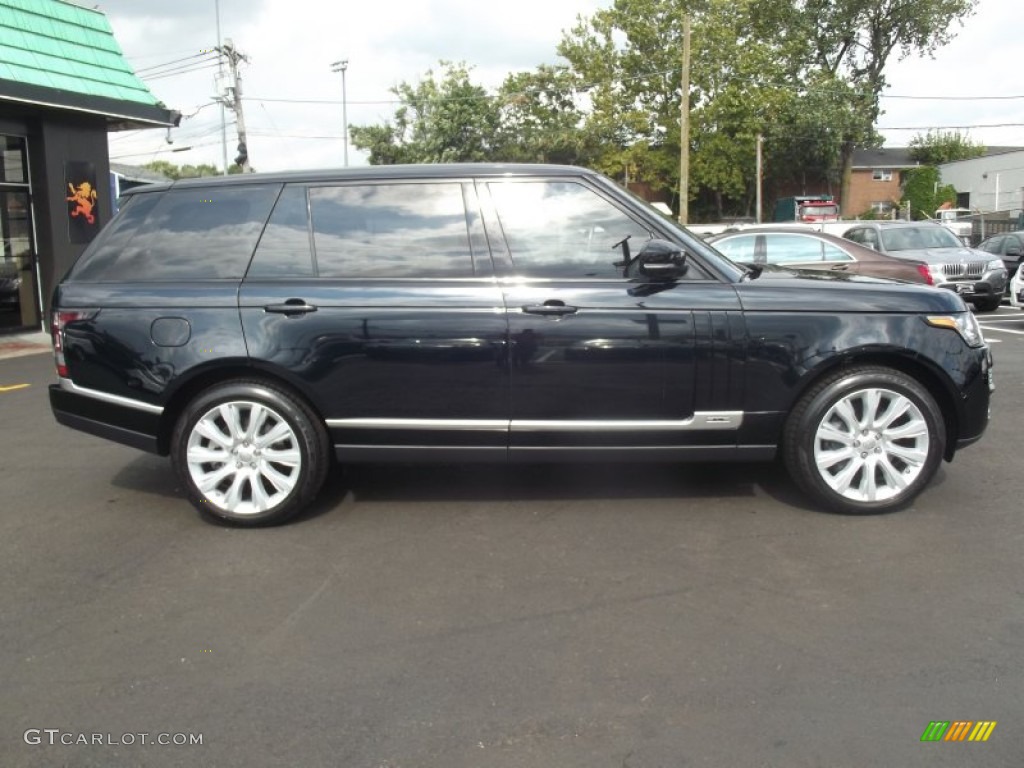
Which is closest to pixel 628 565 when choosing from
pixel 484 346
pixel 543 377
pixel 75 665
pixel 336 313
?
pixel 543 377

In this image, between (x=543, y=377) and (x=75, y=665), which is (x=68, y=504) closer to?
(x=75, y=665)

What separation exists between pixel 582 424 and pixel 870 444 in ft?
4.88

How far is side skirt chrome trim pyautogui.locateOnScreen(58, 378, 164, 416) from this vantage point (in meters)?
4.45

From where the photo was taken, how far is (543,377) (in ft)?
14.0

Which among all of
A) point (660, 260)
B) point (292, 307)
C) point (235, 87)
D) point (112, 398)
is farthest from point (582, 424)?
point (235, 87)

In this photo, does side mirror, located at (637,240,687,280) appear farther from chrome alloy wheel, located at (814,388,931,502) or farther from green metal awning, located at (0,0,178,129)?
green metal awning, located at (0,0,178,129)

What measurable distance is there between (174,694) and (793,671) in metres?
2.14

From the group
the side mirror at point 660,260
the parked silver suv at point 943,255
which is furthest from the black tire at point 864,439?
the parked silver suv at point 943,255

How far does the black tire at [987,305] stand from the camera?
15.0 m

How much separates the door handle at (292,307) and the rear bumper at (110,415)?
32.5 inches

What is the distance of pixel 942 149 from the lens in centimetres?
5962

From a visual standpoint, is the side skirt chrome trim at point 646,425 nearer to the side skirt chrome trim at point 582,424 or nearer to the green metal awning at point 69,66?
the side skirt chrome trim at point 582,424

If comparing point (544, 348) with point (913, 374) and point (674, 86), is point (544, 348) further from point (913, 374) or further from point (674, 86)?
point (674, 86)

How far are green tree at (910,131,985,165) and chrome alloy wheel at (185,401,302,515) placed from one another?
64.9 metres
